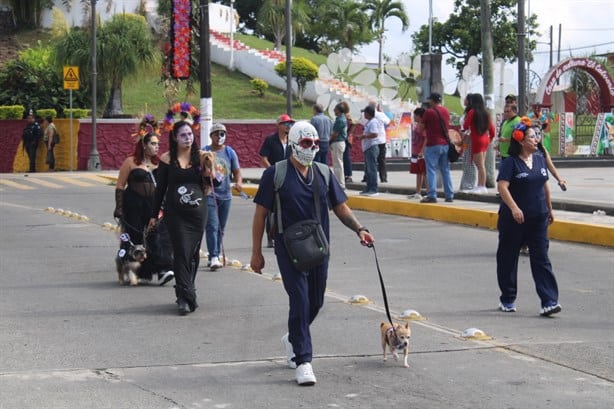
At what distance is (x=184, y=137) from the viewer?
10234mm

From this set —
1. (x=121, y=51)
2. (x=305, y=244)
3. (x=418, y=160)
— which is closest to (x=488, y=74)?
(x=418, y=160)

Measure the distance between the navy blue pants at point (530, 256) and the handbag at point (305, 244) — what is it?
3.08 meters

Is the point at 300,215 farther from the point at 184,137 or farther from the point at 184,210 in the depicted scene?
the point at 184,137

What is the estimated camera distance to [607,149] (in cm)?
3850

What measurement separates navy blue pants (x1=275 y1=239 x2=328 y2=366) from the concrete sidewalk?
8.29m

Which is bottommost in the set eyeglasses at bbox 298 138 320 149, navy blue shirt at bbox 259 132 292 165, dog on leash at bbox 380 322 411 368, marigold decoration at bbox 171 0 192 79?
dog on leash at bbox 380 322 411 368

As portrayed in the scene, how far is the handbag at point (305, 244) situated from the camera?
24.1ft

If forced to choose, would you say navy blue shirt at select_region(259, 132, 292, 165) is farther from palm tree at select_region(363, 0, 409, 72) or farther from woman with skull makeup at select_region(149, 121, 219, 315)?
palm tree at select_region(363, 0, 409, 72)

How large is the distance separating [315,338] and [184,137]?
251 centimetres

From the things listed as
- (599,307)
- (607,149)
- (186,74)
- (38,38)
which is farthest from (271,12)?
(599,307)

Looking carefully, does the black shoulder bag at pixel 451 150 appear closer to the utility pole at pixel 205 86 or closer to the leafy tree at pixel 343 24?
the utility pole at pixel 205 86

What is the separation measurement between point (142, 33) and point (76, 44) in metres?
2.58

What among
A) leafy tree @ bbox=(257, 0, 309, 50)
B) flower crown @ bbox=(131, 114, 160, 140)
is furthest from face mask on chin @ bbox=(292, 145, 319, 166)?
leafy tree @ bbox=(257, 0, 309, 50)

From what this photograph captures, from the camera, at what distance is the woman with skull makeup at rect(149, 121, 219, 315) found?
33.3ft
